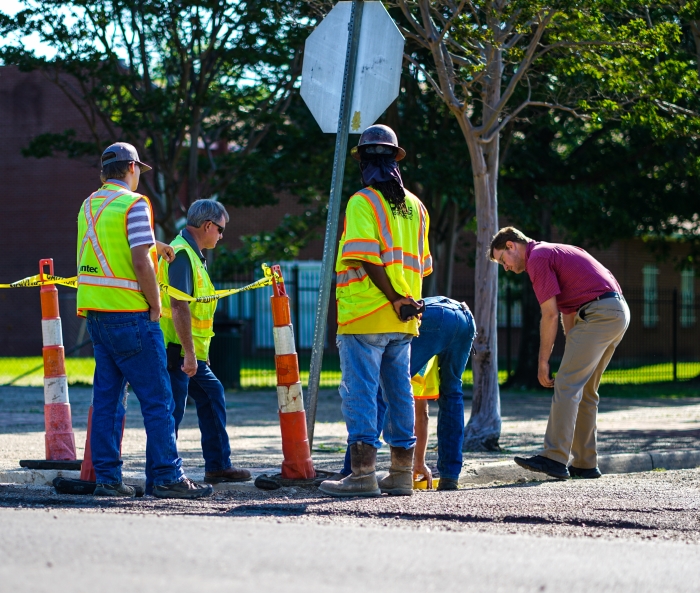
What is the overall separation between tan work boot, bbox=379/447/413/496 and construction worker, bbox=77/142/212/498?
1121mm

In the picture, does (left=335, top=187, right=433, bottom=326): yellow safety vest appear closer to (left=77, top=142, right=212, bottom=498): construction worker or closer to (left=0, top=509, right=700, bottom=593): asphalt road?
(left=77, top=142, right=212, bottom=498): construction worker

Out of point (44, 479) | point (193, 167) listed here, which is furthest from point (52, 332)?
point (193, 167)

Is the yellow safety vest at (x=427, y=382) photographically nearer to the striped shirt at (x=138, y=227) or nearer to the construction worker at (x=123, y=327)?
the construction worker at (x=123, y=327)

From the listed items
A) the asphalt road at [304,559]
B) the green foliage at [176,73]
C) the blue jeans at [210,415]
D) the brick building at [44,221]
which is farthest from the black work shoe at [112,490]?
the brick building at [44,221]

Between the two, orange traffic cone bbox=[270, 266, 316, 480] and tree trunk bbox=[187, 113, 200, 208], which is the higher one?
tree trunk bbox=[187, 113, 200, 208]

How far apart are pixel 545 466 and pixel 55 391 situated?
3.52 meters

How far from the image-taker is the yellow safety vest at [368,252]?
661 centimetres

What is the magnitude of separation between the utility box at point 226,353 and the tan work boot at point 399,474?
11.8 meters

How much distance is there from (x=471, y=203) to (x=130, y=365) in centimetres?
1349

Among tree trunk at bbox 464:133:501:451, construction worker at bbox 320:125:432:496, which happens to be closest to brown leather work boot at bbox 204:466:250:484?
construction worker at bbox 320:125:432:496

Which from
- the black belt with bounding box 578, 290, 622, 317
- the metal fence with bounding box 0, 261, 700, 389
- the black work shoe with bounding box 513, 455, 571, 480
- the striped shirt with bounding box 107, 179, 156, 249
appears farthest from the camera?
the metal fence with bounding box 0, 261, 700, 389

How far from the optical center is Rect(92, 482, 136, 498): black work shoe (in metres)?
6.56

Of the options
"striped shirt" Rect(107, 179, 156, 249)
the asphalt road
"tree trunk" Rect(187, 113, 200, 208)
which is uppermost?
"tree trunk" Rect(187, 113, 200, 208)

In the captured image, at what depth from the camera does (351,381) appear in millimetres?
6648
